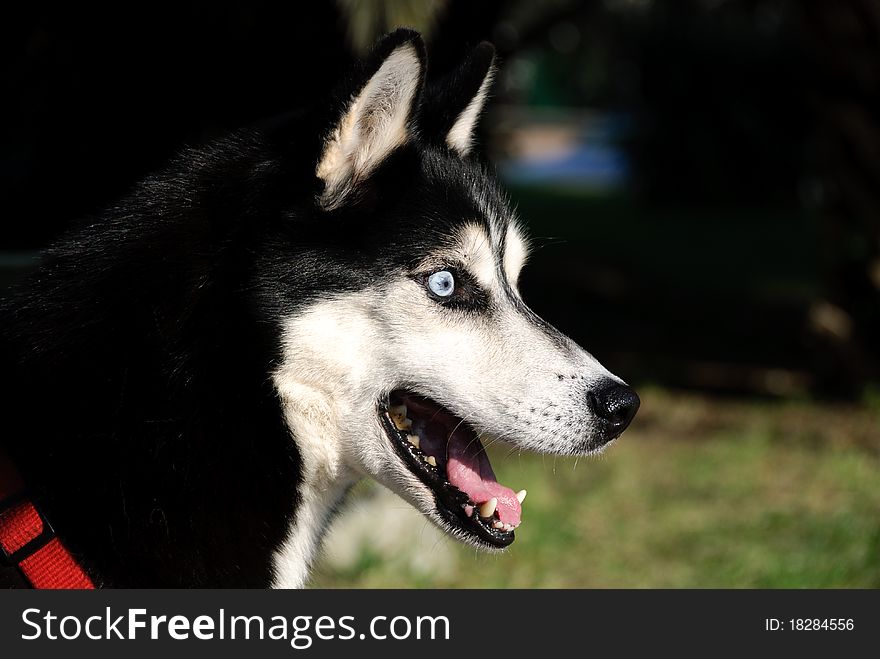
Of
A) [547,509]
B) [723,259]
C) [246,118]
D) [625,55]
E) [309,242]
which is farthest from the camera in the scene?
[625,55]

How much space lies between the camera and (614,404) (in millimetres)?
2197

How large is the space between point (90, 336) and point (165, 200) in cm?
33

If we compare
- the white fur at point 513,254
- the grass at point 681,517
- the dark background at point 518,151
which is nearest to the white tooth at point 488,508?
the white fur at point 513,254

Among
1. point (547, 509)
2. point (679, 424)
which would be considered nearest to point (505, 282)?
point (547, 509)

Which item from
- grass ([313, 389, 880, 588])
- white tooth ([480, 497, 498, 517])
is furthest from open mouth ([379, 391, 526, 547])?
grass ([313, 389, 880, 588])

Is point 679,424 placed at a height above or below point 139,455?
below

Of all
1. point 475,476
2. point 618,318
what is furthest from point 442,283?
point 618,318

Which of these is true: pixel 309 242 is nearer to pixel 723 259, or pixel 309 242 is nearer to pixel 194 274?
pixel 194 274

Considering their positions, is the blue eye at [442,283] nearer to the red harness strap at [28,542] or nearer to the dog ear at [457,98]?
the dog ear at [457,98]

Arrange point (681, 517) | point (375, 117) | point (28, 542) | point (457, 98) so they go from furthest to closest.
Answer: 1. point (681, 517)
2. point (457, 98)
3. point (375, 117)
4. point (28, 542)

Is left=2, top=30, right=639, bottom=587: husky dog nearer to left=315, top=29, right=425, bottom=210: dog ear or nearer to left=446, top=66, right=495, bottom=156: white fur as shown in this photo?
left=315, top=29, right=425, bottom=210: dog ear

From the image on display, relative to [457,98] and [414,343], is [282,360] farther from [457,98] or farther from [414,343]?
[457,98]

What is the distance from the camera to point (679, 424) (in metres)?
6.01

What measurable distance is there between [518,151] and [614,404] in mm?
9906
